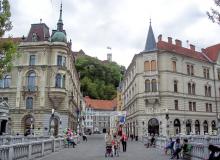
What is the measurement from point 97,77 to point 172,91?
2429 inches

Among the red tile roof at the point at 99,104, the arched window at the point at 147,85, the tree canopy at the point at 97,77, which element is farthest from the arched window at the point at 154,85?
the red tile roof at the point at 99,104

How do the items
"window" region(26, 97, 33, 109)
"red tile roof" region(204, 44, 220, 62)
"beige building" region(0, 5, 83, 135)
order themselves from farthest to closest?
"red tile roof" region(204, 44, 220, 62) → "window" region(26, 97, 33, 109) → "beige building" region(0, 5, 83, 135)

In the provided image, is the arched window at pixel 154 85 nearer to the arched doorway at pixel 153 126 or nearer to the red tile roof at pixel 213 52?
the arched doorway at pixel 153 126

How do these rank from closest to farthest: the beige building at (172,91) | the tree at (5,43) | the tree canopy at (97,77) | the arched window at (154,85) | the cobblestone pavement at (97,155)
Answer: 1. the tree at (5,43)
2. the cobblestone pavement at (97,155)
3. the beige building at (172,91)
4. the arched window at (154,85)
5. the tree canopy at (97,77)

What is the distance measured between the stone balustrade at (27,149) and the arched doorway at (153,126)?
2723 centimetres

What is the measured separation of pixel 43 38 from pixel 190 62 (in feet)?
89.0

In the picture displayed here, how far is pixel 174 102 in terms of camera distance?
171 ft

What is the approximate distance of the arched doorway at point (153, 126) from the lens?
5170 centimetres

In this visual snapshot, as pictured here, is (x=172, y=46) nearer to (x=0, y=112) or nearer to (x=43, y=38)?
(x=43, y=38)

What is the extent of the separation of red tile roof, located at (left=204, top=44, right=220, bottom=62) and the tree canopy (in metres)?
43.9

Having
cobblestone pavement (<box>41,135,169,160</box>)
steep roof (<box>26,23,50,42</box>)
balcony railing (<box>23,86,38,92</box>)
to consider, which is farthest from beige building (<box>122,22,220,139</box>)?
cobblestone pavement (<box>41,135,169,160</box>)

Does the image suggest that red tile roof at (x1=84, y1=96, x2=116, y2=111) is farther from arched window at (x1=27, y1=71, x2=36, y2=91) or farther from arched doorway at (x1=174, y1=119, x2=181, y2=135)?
arched window at (x1=27, y1=71, x2=36, y2=91)

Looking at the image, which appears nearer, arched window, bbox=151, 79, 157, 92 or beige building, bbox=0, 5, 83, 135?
beige building, bbox=0, 5, 83, 135

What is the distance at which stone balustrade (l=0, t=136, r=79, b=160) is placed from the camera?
47.5 ft
